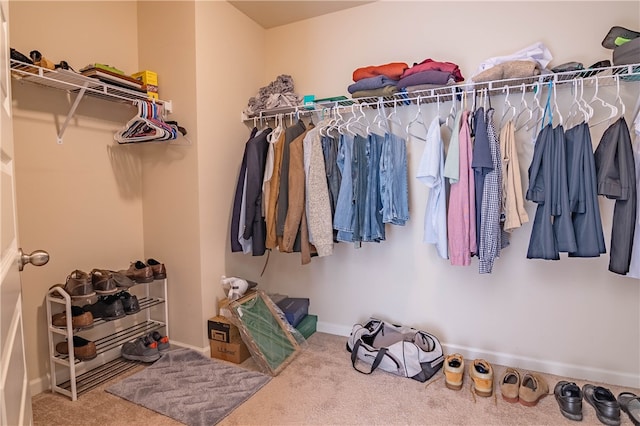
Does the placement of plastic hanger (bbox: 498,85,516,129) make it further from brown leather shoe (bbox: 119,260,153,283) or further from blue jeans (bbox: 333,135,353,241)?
brown leather shoe (bbox: 119,260,153,283)

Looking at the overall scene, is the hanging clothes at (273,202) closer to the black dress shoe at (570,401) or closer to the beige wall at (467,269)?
the beige wall at (467,269)

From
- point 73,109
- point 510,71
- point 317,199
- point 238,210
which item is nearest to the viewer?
Result: point 510,71

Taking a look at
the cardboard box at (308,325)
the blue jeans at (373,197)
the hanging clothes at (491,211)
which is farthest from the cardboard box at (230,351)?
the hanging clothes at (491,211)

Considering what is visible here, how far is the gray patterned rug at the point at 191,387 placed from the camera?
186cm

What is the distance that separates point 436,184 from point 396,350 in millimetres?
1019

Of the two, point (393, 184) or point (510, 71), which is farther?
point (393, 184)

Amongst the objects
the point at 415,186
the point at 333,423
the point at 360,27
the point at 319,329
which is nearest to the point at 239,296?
the point at 319,329

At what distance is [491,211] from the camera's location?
6.31ft

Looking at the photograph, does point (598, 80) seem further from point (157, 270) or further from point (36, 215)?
point (36, 215)

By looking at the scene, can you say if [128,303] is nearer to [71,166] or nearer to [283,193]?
[71,166]

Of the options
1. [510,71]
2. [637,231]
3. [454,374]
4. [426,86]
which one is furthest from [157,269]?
[637,231]

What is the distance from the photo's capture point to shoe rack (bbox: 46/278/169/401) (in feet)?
6.44

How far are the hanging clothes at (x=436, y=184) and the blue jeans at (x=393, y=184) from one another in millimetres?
165

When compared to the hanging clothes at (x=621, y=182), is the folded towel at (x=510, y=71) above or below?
above
